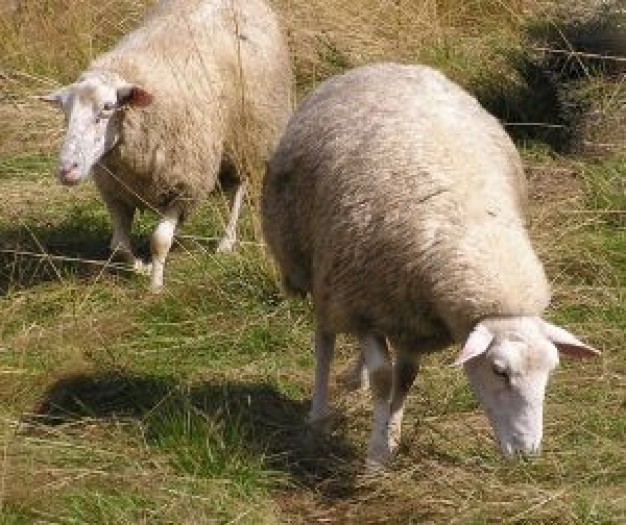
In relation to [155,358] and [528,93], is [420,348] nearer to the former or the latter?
[155,358]

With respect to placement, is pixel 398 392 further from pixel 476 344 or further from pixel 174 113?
pixel 174 113

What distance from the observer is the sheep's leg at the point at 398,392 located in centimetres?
452

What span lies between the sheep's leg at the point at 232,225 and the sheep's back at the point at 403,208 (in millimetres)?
1469

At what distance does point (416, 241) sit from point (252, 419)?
1.01 meters

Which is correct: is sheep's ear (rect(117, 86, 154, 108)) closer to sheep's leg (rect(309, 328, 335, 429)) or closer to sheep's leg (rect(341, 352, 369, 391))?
sheep's leg (rect(341, 352, 369, 391))

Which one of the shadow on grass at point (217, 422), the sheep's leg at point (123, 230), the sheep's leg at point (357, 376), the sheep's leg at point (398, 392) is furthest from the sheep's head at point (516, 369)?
the sheep's leg at point (123, 230)

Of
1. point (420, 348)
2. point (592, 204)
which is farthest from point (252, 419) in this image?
point (592, 204)

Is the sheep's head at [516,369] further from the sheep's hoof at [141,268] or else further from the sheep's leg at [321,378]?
the sheep's hoof at [141,268]

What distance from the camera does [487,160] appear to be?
4.39m

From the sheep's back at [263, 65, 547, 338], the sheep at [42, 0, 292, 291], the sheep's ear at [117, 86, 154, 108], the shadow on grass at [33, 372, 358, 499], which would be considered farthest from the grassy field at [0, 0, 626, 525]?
the sheep's ear at [117, 86, 154, 108]

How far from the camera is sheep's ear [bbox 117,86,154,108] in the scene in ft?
19.2

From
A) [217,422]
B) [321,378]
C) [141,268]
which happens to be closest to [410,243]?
[321,378]

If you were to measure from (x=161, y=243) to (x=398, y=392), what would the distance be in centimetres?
196

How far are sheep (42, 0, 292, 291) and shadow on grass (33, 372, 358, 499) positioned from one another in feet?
3.51
